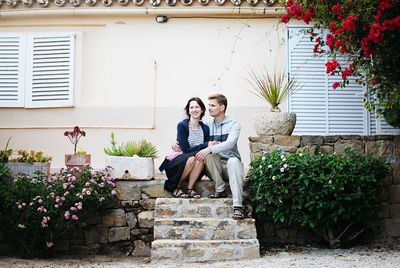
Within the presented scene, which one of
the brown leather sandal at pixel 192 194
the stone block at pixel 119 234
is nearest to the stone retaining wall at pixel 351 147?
the brown leather sandal at pixel 192 194

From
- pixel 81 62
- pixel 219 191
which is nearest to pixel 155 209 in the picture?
pixel 219 191

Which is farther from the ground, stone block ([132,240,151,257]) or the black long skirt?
the black long skirt

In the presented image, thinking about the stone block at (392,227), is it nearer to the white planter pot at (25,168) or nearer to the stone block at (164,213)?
the stone block at (164,213)

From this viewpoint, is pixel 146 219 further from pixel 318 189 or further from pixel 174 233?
pixel 318 189

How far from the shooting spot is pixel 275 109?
550cm

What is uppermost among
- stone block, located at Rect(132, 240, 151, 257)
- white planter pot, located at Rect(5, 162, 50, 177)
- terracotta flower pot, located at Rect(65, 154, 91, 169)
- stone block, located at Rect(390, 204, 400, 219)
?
terracotta flower pot, located at Rect(65, 154, 91, 169)

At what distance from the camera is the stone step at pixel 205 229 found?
4.47 m

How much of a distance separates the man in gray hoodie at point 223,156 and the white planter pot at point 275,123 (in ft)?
1.61

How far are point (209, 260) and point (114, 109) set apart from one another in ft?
11.8

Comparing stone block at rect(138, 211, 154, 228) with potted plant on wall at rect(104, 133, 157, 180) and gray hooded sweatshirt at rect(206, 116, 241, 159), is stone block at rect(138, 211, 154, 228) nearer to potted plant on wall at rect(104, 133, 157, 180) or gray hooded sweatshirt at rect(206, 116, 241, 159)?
potted plant on wall at rect(104, 133, 157, 180)

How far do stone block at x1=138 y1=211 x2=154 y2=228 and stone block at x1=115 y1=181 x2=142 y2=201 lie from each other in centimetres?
22

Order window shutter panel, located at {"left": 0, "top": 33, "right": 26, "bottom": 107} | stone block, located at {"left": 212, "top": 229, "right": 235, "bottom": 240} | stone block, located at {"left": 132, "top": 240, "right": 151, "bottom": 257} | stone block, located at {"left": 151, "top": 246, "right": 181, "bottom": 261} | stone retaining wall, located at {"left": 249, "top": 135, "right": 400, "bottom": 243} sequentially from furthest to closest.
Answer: window shutter panel, located at {"left": 0, "top": 33, "right": 26, "bottom": 107} → stone retaining wall, located at {"left": 249, "top": 135, "right": 400, "bottom": 243} → stone block, located at {"left": 132, "top": 240, "right": 151, "bottom": 257} → stone block, located at {"left": 212, "top": 229, "right": 235, "bottom": 240} → stone block, located at {"left": 151, "top": 246, "right": 181, "bottom": 261}

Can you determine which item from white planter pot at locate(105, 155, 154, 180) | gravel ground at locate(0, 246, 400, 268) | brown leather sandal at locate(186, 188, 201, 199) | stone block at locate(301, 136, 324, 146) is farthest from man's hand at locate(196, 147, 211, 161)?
stone block at locate(301, 136, 324, 146)

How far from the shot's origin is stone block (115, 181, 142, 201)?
5.21 meters
